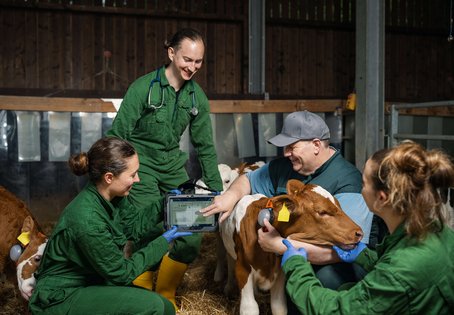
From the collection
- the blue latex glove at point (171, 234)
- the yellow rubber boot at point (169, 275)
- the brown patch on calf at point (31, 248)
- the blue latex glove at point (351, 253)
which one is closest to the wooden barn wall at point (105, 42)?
the yellow rubber boot at point (169, 275)

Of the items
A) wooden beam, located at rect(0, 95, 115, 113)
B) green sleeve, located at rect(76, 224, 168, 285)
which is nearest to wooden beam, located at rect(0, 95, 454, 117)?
wooden beam, located at rect(0, 95, 115, 113)

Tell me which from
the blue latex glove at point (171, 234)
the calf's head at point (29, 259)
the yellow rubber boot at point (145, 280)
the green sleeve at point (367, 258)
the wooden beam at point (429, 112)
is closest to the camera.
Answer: the green sleeve at point (367, 258)

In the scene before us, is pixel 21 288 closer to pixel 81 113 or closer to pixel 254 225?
pixel 254 225

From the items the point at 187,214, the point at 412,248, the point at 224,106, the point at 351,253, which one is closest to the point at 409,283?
the point at 412,248

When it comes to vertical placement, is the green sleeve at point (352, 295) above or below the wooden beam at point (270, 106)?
below

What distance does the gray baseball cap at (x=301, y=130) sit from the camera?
3230 millimetres

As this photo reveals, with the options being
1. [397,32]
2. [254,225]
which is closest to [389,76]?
[397,32]

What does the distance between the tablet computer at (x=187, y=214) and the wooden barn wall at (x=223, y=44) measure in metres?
6.21

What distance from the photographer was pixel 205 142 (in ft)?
13.5

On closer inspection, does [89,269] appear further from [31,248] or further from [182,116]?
[182,116]

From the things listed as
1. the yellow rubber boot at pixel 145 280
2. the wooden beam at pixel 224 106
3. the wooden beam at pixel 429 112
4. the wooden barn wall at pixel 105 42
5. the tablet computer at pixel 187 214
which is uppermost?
the wooden barn wall at pixel 105 42

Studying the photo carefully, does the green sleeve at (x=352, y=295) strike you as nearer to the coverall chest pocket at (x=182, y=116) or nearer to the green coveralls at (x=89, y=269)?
the green coveralls at (x=89, y=269)

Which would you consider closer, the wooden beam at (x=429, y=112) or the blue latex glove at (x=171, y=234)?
the blue latex glove at (x=171, y=234)

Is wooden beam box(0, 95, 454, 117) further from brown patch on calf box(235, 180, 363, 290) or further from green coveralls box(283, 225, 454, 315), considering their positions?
green coveralls box(283, 225, 454, 315)
